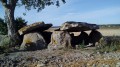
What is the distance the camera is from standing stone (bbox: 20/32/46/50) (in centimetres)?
2372

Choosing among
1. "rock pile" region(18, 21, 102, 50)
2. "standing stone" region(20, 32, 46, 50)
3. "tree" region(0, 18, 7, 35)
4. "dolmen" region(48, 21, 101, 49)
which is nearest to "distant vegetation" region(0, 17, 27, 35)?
"tree" region(0, 18, 7, 35)

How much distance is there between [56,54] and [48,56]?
93cm

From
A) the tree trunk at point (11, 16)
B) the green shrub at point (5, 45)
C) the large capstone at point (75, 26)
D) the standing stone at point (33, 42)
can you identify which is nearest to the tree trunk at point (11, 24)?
the tree trunk at point (11, 16)

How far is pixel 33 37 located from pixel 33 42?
2.29 ft

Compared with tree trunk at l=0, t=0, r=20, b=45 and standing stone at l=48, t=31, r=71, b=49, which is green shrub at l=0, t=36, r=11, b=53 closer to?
tree trunk at l=0, t=0, r=20, b=45

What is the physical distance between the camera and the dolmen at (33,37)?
2391 centimetres

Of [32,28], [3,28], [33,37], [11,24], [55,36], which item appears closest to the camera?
[55,36]

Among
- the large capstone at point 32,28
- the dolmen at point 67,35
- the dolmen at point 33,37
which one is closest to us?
the dolmen at point 67,35

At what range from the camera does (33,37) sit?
25.0 meters

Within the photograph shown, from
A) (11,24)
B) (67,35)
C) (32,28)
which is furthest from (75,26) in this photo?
(11,24)

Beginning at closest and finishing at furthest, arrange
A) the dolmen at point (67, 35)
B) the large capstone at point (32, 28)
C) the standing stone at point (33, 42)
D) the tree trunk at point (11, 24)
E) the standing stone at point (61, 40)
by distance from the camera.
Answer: the standing stone at point (61, 40) < the dolmen at point (67, 35) < the standing stone at point (33, 42) < the large capstone at point (32, 28) < the tree trunk at point (11, 24)

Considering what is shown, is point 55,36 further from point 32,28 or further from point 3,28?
point 3,28

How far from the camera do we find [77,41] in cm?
2578

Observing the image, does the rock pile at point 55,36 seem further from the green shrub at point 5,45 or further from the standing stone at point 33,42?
the green shrub at point 5,45
